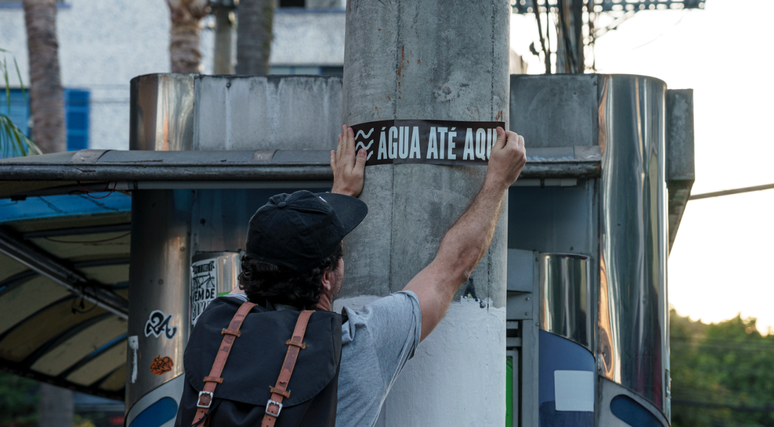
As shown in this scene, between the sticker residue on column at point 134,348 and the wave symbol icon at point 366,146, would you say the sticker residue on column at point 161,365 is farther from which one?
the wave symbol icon at point 366,146

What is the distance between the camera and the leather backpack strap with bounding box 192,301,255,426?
1.95m

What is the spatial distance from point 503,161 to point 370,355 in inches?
30.6

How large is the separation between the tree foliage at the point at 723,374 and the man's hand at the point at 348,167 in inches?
1133

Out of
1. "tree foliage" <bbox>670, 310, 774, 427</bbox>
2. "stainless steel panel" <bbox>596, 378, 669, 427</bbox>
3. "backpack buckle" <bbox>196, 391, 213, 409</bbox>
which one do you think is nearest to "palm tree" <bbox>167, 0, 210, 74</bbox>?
"stainless steel panel" <bbox>596, 378, 669, 427</bbox>

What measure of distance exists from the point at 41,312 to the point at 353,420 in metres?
7.57

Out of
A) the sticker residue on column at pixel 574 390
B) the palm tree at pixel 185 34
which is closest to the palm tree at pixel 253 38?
the palm tree at pixel 185 34

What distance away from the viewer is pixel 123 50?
20062 mm

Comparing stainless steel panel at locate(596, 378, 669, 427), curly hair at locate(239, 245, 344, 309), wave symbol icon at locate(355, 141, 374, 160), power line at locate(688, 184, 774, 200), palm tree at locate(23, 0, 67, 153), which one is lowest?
stainless steel panel at locate(596, 378, 669, 427)

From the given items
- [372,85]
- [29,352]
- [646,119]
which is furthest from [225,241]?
[29,352]

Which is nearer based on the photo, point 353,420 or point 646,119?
point 353,420

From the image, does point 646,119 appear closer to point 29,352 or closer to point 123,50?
point 29,352

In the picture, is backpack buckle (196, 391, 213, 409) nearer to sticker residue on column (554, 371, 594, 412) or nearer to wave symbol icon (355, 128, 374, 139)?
wave symbol icon (355, 128, 374, 139)

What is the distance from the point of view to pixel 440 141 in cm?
253

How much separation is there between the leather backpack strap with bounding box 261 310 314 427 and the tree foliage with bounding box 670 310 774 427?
2928 centimetres
